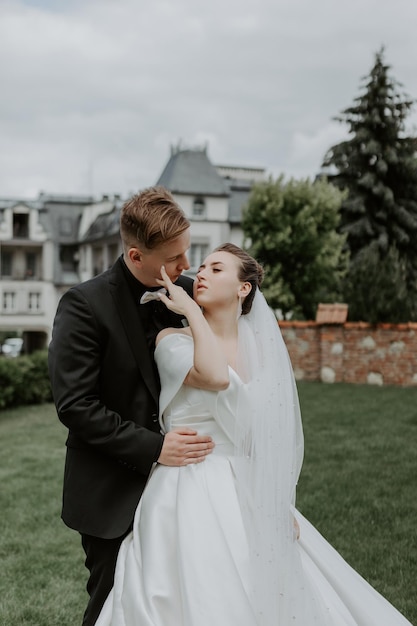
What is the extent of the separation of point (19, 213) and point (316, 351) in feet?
123

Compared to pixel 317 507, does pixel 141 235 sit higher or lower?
higher

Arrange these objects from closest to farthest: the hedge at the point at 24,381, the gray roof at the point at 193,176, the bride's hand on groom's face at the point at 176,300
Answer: the bride's hand on groom's face at the point at 176,300 → the hedge at the point at 24,381 → the gray roof at the point at 193,176

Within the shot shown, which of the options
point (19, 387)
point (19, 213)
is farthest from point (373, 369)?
point (19, 213)

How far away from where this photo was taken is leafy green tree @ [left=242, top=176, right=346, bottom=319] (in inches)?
1046

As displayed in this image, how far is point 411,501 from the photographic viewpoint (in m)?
6.98

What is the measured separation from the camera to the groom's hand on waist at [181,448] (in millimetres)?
3111

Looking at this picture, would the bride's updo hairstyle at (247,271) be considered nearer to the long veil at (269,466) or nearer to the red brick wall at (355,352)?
the long veil at (269,466)

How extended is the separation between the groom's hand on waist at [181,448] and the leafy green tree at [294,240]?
23.0 m

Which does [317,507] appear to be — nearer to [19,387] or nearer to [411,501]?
[411,501]

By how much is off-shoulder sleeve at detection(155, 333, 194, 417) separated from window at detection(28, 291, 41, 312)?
1832 inches

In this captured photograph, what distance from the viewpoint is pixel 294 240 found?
26750 millimetres

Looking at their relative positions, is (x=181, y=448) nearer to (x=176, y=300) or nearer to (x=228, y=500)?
(x=228, y=500)

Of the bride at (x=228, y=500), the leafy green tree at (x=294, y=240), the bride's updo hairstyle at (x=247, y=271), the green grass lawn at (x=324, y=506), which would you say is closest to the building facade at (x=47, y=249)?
the leafy green tree at (x=294, y=240)

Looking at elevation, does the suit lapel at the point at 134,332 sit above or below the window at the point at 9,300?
above
